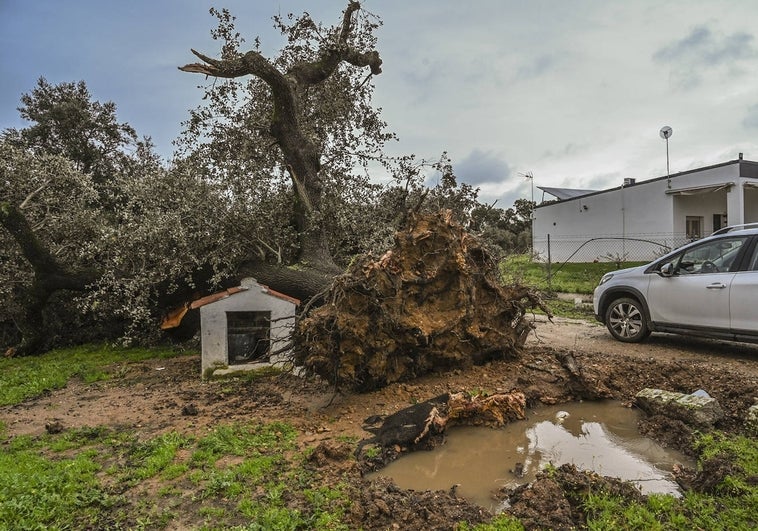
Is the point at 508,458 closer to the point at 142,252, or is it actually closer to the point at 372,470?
the point at 372,470

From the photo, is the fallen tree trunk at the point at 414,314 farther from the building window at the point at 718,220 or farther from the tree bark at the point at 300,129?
the building window at the point at 718,220

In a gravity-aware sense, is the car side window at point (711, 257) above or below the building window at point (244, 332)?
above

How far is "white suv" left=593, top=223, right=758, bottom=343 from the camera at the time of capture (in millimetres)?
6395

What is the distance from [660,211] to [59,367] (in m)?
21.2

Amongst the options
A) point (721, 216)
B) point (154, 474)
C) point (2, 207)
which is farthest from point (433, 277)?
point (721, 216)

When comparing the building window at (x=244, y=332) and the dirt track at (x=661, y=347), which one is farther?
the building window at (x=244, y=332)

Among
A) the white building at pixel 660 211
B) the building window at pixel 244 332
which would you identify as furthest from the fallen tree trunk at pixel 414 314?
the white building at pixel 660 211

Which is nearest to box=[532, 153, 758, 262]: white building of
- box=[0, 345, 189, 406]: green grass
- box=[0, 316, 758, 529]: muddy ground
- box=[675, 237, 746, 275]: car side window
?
box=[675, 237, 746, 275]: car side window

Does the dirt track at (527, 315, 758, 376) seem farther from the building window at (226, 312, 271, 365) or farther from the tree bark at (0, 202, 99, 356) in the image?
the tree bark at (0, 202, 99, 356)

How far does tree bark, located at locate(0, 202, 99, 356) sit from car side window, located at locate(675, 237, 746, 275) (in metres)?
11.7

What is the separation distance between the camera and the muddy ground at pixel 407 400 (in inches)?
126

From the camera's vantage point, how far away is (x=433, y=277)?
20.0 ft

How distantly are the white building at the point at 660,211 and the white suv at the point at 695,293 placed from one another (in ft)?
22.7

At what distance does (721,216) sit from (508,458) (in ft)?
68.1
